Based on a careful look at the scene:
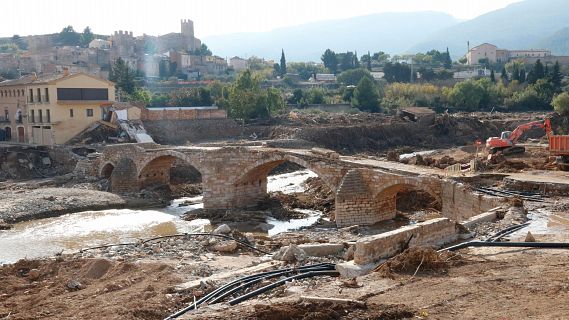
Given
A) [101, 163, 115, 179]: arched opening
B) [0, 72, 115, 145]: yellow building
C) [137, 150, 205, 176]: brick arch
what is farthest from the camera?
[0, 72, 115, 145]: yellow building

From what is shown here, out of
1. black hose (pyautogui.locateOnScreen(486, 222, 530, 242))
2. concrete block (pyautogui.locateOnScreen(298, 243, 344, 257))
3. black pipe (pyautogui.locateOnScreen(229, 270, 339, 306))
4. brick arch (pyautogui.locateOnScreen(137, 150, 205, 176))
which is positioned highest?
brick arch (pyautogui.locateOnScreen(137, 150, 205, 176))

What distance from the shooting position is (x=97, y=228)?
96.0ft

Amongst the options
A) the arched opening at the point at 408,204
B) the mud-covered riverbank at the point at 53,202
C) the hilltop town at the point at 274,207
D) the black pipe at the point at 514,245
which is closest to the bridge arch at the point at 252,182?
the hilltop town at the point at 274,207

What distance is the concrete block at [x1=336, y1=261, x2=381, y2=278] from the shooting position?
13773mm

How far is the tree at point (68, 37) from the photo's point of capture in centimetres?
13859

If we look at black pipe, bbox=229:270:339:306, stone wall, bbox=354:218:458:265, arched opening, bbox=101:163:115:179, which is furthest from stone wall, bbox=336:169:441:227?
arched opening, bbox=101:163:115:179

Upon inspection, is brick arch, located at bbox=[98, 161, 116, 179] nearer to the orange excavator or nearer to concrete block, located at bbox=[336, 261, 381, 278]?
the orange excavator

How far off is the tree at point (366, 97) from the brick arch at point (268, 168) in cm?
4396

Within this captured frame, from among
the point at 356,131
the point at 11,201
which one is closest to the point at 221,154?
the point at 11,201

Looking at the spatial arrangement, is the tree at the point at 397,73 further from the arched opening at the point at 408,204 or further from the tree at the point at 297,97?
the arched opening at the point at 408,204

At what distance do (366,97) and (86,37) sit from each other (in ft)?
284

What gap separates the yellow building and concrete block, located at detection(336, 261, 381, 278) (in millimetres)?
38180

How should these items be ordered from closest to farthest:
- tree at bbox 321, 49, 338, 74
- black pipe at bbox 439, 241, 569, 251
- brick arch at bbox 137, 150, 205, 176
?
black pipe at bbox 439, 241, 569, 251, brick arch at bbox 137, 150, 205, 176, tree at bbox 321, 49, 338, 74

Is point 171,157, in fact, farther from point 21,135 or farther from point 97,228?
point 21,135
